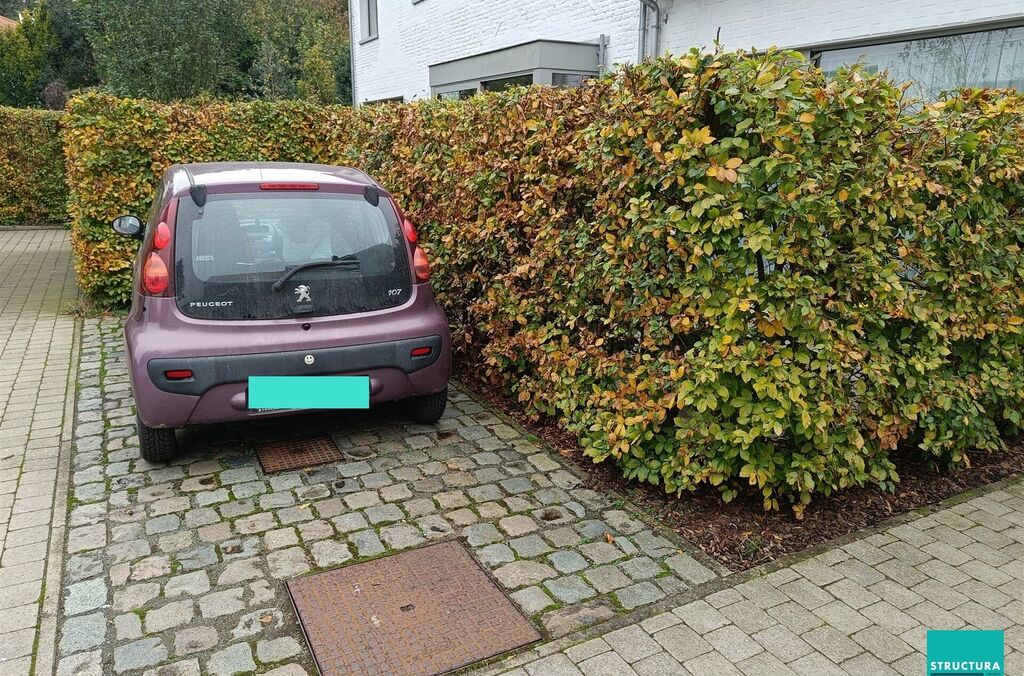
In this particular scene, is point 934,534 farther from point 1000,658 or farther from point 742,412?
point 742,412

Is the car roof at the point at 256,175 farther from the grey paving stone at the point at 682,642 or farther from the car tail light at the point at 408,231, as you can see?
the grey paving stone at the point at 682,642

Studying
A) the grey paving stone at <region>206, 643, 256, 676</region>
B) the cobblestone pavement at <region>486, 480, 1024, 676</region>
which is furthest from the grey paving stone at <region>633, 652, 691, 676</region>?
the grey paving stone at <region>206, 643, 256, 676</region>

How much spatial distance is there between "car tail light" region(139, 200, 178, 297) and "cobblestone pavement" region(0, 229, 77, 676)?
4.07ft

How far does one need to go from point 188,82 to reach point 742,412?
59.1ft

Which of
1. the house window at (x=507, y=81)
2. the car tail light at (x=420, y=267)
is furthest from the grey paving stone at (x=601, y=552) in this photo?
the house window at (x=507, y=81)

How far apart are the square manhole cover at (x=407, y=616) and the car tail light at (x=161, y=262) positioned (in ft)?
6.03

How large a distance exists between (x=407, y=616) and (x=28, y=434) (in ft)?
10.9

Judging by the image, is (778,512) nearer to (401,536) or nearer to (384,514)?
(401,536)

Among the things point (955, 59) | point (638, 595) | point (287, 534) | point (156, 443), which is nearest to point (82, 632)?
point (287, 534)

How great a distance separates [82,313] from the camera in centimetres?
834

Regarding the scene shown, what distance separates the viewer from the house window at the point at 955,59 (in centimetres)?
653

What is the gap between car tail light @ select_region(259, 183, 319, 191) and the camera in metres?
4.42

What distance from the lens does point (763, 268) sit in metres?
3.63

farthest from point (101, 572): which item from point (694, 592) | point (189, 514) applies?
point (694, 592)
